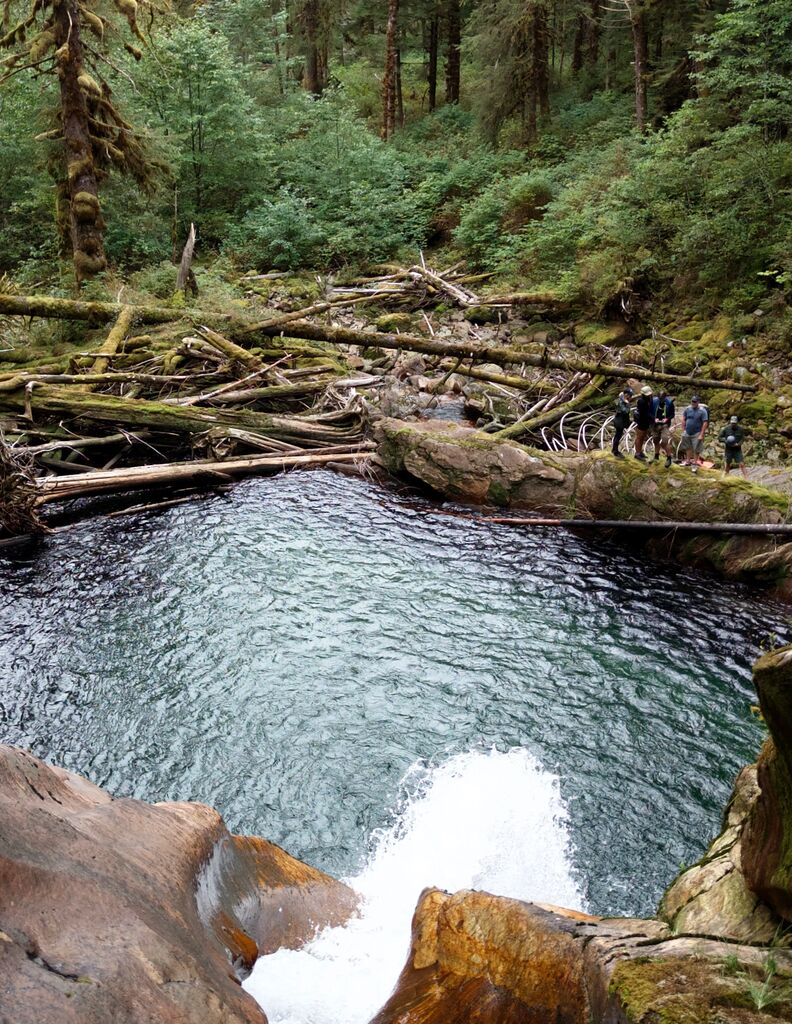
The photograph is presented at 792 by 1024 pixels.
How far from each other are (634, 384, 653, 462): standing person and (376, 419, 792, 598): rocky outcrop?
0.56 metres

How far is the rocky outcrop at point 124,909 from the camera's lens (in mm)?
3193

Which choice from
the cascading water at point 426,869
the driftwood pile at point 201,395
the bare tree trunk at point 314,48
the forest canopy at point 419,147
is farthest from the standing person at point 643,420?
the bare tree trunk at point 314,48

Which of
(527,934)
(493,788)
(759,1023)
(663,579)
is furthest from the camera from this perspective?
(663,579)

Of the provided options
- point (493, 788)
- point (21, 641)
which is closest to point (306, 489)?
point (21, 641)

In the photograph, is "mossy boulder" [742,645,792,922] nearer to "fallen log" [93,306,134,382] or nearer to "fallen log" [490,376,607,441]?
"fallen log" [490,376,607,441]

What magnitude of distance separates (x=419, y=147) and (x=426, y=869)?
3822 cm

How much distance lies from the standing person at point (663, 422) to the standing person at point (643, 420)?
101mm

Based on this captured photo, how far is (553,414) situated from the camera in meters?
17.7

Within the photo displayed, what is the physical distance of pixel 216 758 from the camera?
8.38m

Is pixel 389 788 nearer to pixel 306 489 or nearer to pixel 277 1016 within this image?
pixel 277 1016

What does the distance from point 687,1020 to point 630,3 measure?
3603 centimetres

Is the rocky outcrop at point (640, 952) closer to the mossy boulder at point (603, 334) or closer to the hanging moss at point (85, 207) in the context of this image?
the mossy boulder at point (603, 334)

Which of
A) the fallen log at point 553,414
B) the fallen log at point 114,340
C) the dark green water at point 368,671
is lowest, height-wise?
the dark green water at point 368,671

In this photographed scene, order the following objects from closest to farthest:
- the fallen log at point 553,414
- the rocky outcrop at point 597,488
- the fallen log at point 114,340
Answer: the rocky outcrop at point 597,488, the fallen log at point 553,414, the fallen log at point 114,340
